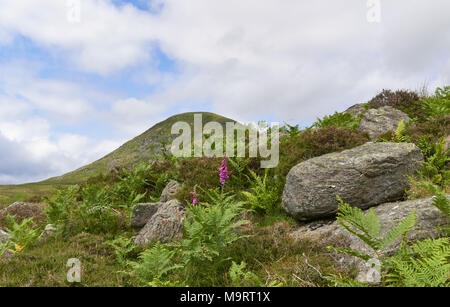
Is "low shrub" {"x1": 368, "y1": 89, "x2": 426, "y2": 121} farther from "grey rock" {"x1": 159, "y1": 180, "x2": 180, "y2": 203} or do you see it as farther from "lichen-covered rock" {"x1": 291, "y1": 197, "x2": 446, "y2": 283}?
"grey rock" {"x1": 159, "y1": 180, "x2": 180, "y2": 203}

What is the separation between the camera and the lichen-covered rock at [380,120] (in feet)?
35.7

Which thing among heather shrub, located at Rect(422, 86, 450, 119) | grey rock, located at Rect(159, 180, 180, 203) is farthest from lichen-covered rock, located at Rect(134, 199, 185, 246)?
heather shrub, located at Rect(422, 86, 450, 119)

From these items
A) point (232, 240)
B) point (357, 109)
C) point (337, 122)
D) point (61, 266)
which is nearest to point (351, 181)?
point (232, 240)

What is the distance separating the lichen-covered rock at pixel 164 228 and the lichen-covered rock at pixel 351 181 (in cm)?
262

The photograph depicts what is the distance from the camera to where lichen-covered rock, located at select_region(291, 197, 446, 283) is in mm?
3904

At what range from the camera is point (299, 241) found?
4746 mm

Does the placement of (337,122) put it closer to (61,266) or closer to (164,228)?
(164,228)

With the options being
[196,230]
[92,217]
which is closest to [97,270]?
[196,230]

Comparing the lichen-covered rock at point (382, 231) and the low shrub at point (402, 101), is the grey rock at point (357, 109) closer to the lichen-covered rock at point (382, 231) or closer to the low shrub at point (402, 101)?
the low shrub at point (402, 101)

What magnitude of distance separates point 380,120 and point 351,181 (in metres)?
7.37

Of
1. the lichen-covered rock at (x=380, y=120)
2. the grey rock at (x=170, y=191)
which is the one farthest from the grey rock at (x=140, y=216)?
the lichen-covered rock at (x=380, y=120)

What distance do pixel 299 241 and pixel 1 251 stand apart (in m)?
5.88
